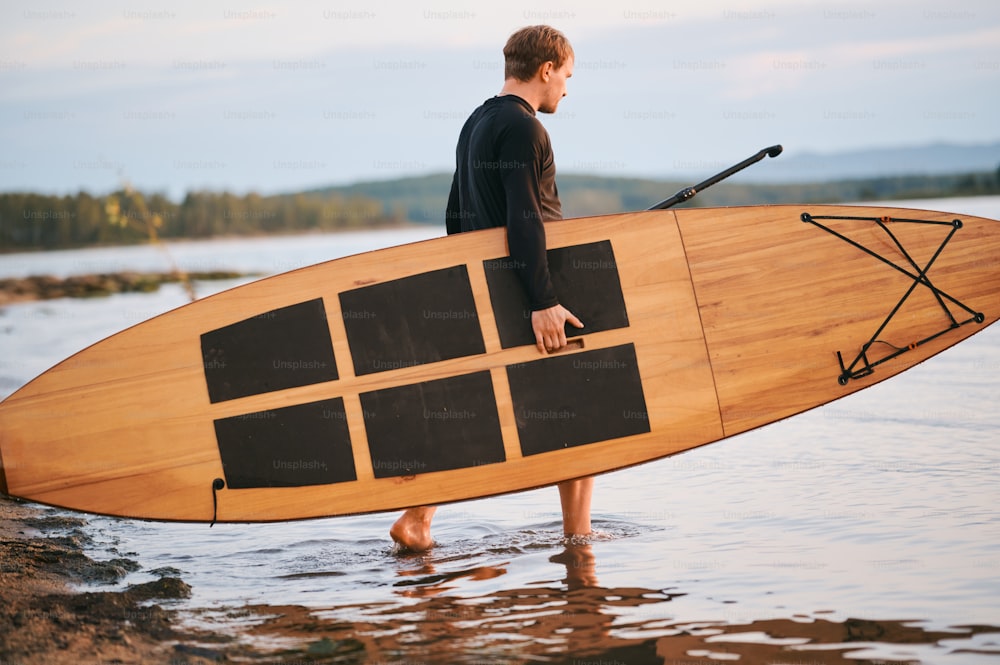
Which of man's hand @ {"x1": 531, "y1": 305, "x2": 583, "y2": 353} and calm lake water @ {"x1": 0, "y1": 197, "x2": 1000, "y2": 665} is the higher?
man's hand @ {"x1": 531, "y1": 305, "x2": 583, "y2": 353}

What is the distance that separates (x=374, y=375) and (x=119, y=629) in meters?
1.42

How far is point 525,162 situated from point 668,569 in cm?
179

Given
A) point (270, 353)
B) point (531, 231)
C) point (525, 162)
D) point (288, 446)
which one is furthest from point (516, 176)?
point (288, 446)

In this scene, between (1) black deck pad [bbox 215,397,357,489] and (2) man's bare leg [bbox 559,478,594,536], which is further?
(2) man's bare leg [bbox 559,478,594,536]

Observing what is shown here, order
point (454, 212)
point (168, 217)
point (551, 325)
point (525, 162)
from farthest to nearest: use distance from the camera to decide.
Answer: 1. point (168, 217)
2. point (454, 212)
3. point (551, 325)
4. point (525, 162)

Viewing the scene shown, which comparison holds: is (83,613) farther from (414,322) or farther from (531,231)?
(531,231)

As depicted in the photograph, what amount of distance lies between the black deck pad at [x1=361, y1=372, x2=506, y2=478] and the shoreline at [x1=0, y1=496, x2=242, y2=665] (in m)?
1.01

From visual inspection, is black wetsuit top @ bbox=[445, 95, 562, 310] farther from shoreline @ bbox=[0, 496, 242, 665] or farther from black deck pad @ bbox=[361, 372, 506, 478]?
shoreline @ bbox=[0, 496, 242, 665]

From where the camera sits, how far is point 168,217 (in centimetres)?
3844

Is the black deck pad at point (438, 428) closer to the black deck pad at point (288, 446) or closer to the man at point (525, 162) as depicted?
the black deck pad at point (288, 446)

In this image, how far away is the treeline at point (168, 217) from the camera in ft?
109

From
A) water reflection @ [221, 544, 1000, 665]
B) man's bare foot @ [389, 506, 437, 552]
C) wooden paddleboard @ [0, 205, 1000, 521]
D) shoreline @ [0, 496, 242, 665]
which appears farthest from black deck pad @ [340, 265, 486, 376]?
shoreline @ [0, 496, 242, 665]

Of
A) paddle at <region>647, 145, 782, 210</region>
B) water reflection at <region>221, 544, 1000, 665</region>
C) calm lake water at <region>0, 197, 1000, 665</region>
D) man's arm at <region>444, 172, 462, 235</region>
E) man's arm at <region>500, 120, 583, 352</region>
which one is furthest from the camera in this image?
paddle at <region>647, 145, 782, 210</region>

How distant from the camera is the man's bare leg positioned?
4676mm
